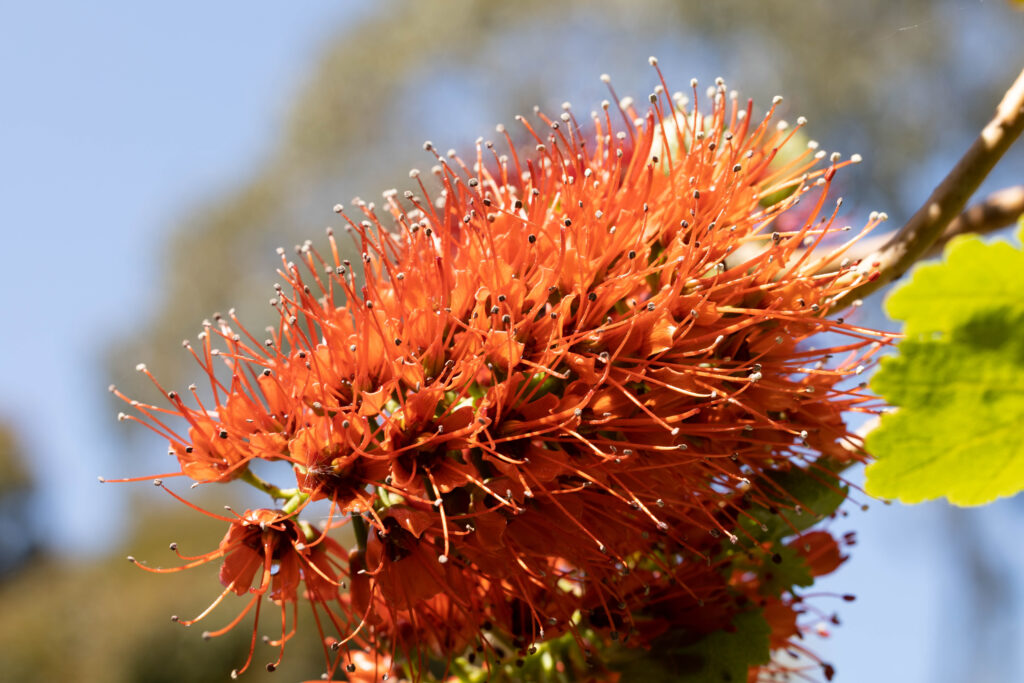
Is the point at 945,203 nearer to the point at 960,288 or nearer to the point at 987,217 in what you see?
the point at 987,217

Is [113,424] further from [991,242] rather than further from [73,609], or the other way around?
[991,242]

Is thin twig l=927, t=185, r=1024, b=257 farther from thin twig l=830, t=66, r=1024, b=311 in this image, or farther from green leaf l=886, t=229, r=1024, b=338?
green leaf l=886, t=229, r=1024, b=338

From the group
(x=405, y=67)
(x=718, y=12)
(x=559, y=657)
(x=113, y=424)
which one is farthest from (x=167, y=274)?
(x=559, y=657)

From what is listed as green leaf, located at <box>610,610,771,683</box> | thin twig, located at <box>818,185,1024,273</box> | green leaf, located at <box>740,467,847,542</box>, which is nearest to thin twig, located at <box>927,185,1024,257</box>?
thin twig, located at <box>818,185,1024,273</box>

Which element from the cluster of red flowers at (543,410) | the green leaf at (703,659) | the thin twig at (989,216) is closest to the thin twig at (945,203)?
the cluster of red flowers at (543,410)

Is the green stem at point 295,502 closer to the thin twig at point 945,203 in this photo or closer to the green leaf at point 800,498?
the green leaf at point 800,498
